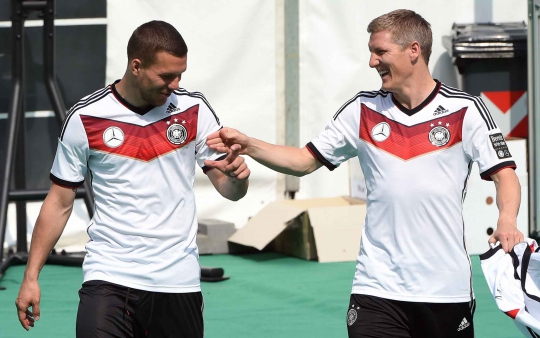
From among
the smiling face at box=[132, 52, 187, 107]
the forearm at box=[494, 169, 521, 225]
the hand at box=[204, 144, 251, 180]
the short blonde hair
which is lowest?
the forearm at box=[494, 169, 521, 225]

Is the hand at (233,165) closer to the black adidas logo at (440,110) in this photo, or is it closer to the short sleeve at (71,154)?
the short sleeve at (71,154)

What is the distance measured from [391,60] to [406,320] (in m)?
1.05

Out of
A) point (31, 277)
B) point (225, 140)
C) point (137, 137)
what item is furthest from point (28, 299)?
point (225, 140)

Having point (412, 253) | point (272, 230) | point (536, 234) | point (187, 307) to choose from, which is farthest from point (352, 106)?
point (536, 234)

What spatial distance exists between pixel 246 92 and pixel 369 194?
5.90 m

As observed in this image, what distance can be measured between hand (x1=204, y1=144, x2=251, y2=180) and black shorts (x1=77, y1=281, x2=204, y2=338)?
0.53 metres

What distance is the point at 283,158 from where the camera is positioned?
13.6ft

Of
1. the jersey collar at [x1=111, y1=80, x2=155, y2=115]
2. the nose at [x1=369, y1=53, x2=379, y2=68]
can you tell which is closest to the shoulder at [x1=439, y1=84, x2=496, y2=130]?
the nose at [x1=369, y1=53, x2=379, y2=68]

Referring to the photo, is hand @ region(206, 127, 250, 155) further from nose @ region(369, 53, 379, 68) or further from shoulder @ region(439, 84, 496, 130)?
shoulder @ region(439, 84, 496, 130)

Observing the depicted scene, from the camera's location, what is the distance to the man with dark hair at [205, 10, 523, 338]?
150 inches

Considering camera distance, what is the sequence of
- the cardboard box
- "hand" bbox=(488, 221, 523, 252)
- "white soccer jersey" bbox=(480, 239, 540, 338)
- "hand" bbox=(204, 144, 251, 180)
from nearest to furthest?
"hand" bbox=(488, 221, 523, 252) < "white soccer jersey" bbox=(480, 239, 540, 338) < "hand" bbox=(204, 144, 251, 180) < the cardboard box

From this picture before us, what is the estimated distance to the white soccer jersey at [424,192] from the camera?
381cm

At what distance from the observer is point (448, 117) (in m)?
3.90

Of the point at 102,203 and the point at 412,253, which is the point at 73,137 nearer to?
the point at 102,203
